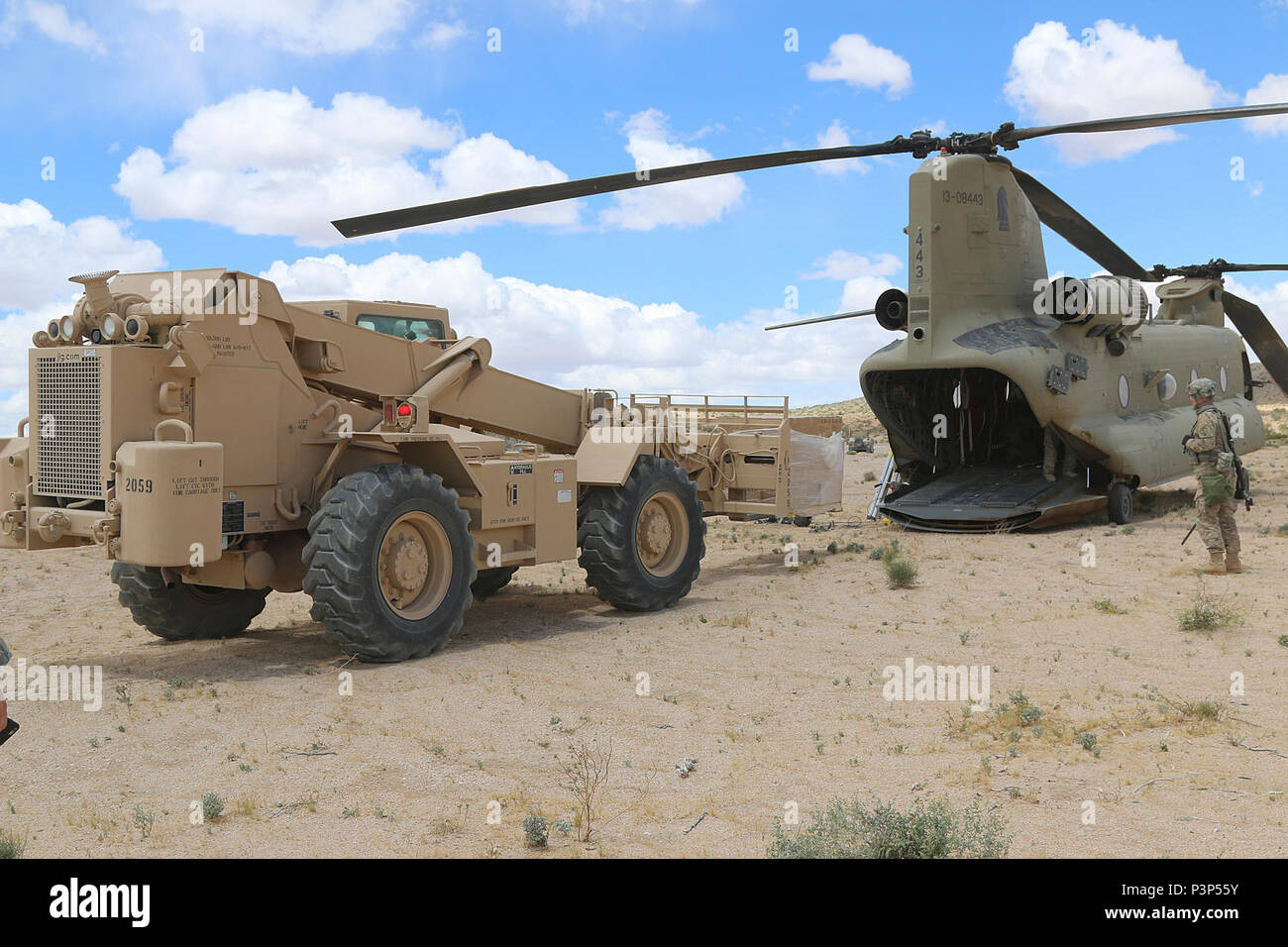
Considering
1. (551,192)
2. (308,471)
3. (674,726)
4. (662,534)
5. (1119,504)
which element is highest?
(551,192)

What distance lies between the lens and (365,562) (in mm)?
8562

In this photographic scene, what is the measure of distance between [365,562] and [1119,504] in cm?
1265

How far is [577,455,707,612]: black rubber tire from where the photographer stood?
1118cm

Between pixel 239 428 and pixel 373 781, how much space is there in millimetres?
3731

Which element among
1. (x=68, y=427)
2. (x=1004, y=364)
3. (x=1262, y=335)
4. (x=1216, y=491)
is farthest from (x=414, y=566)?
(x=1262, y=335)

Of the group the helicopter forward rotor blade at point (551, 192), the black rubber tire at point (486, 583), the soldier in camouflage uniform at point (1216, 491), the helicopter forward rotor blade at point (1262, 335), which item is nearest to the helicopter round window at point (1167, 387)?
the helicopter forward rotor blade at point (1262, 335)

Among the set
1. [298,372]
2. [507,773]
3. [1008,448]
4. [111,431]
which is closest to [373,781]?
[507,773]

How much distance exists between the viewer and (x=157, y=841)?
16.9 feet

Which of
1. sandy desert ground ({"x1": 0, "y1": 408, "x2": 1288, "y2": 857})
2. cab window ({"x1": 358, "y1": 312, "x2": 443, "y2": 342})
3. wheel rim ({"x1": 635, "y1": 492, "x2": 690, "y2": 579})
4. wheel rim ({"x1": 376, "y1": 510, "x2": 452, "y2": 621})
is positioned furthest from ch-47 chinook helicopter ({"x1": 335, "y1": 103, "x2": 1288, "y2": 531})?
wheel rim ({"x1": 376, "y1": 510, "x2": 452, "y2": 621})

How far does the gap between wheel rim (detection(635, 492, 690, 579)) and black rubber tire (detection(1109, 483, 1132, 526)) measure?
8.35 meters

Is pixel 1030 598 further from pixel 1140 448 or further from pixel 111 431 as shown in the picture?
pixel 111 431

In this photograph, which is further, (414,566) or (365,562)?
(414,566)

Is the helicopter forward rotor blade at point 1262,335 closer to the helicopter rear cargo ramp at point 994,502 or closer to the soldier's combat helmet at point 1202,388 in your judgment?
the helicopter rear cargo ramp at point 994,502

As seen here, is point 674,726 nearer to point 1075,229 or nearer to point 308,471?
point 308,471
